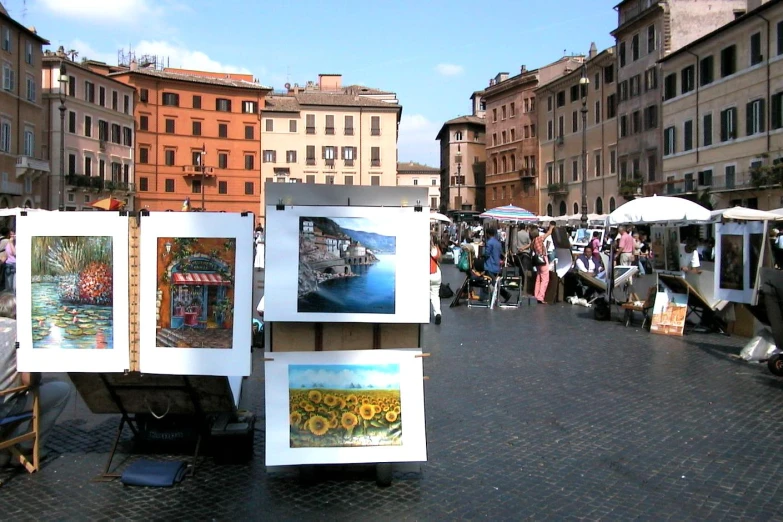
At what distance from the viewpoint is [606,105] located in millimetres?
52562

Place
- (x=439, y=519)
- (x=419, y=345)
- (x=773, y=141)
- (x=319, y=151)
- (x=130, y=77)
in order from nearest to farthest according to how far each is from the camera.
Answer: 1. (x=439, y=519)
2. (x=419, y=345)
3. (x=773, y=141)
4. (x=130, y=77)
5. (x=319, y=151)

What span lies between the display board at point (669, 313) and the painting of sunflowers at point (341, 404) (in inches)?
331

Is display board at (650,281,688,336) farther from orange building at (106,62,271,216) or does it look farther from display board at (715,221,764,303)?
orange building at (106,62,271,216)

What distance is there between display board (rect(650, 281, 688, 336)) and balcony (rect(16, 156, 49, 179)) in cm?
4477

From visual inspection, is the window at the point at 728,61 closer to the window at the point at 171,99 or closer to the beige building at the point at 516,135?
the beige building at the point at 516,135

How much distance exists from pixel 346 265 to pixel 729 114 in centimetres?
3592

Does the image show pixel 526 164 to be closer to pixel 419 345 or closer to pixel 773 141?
pixel 773 141

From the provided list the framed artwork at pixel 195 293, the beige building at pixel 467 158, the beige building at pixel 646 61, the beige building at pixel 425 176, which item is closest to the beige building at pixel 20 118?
the beige building at pixel 646 61

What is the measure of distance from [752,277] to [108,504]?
916 cm

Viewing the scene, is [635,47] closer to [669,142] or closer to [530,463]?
[669,142]

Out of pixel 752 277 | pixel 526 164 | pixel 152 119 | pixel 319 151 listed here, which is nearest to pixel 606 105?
pixel 526 164

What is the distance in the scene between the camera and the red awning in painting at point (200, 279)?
4.66 meters

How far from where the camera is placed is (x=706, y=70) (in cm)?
3800

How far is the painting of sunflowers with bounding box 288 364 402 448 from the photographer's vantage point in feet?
15.3
